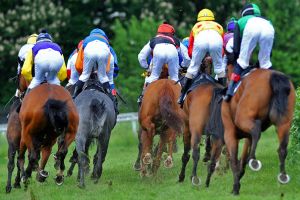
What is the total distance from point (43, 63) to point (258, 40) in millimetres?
4208

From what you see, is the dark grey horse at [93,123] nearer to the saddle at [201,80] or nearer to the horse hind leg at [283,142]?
the saddle at [201,80]

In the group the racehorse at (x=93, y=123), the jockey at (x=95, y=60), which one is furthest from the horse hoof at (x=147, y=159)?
the jockey at (x=95, y=60)

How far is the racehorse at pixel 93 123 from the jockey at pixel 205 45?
4.40 feet

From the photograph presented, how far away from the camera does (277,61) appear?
3944cm

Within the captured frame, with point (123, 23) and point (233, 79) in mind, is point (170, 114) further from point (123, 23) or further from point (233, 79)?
point (123, 23)

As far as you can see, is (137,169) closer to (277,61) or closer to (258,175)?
(258,175)

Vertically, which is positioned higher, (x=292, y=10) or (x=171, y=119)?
(x=171, y=119)

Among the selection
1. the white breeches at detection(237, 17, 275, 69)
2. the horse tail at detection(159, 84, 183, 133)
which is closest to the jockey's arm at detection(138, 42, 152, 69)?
the horse tail at detection(159, 84, 183, 133)

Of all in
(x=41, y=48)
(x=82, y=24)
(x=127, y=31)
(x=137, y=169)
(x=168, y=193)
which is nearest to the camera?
(x=168, y=193)

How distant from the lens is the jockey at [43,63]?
18031mm

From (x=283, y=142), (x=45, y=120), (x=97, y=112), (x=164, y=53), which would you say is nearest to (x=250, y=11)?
(x=283, y=142)

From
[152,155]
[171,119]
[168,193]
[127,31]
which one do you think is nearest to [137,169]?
[152,155]

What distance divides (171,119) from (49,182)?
9.67 feet

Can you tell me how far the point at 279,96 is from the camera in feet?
47.3
